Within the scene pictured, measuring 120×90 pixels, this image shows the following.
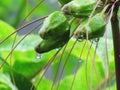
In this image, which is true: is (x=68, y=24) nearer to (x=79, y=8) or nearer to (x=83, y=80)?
(x=79, y=8)

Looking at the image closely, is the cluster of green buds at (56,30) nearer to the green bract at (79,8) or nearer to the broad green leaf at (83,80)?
the green bract at (79,8)

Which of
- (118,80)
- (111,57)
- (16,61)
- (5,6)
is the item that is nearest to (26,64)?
(16,61)

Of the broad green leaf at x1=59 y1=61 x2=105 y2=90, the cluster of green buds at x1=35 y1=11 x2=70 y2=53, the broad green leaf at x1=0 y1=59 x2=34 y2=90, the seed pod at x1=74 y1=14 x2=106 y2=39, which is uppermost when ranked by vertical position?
the cluster of green buds at x1=35 y1=11 x2=70 y2=53

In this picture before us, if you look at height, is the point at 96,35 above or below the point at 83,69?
above

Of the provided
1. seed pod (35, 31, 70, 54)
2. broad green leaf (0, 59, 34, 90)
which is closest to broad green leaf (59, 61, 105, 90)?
broad green leaf (0, 59, 34, 90)

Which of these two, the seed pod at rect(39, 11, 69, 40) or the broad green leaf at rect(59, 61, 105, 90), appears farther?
the broad green leaf at rect(59, 61, 105, 90)

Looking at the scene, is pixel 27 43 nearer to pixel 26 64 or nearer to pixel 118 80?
pixel 26 64

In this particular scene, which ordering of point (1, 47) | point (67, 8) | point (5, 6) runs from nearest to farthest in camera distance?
point (67, 8) → point (1, 47) → point (5, 6)

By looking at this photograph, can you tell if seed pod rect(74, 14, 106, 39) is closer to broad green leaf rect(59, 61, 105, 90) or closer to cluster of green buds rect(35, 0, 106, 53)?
cluster of green buds rect(35, 0, 106, 53)
